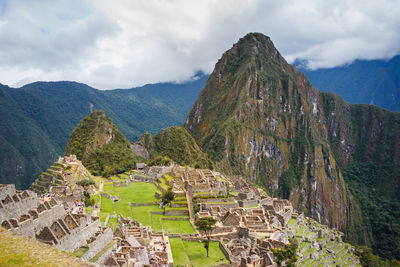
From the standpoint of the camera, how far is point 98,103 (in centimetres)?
19412

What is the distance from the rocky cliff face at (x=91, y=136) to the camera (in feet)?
287

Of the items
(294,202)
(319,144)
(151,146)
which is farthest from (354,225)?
(151,146)

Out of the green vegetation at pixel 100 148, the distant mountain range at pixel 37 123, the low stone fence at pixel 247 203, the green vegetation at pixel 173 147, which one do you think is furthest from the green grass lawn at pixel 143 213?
the distant mountain range at pixel 37 123

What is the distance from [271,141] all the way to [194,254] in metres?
158

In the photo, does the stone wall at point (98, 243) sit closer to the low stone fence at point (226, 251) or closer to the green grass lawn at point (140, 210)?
the green grass lawn at point (140, 210)

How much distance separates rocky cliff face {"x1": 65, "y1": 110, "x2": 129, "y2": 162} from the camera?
87.5m

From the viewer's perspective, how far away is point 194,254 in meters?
30.8

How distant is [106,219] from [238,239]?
1417 cm

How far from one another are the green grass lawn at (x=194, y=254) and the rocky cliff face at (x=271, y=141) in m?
116

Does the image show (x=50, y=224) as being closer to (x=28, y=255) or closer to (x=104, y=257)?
(x=104, y=257)

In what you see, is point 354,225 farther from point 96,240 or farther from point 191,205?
point 96,240

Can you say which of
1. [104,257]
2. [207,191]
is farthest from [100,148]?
[104,257]

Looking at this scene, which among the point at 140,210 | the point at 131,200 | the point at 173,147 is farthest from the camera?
the point at 173,147

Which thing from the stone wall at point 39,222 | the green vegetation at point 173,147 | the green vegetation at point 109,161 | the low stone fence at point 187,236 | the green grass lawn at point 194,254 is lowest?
the green grass lawn at point 194,254
